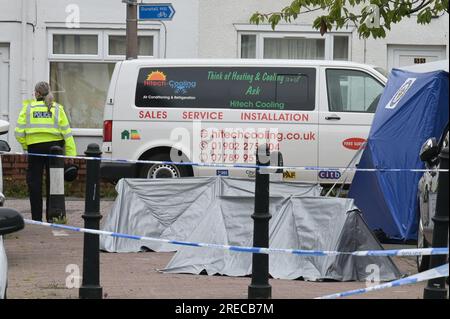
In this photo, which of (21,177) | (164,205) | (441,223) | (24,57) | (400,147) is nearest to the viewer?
(441,223)

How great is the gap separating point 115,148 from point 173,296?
293 inches

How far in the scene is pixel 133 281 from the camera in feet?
31.8

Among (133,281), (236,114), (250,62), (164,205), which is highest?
(250,62)

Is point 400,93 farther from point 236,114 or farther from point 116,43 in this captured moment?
point 116,43

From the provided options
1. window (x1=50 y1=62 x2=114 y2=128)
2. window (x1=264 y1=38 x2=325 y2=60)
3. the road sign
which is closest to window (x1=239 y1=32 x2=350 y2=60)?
window (x1=264 y1=38 x2=325 y2=60)

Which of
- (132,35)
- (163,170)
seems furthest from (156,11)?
(163,170)

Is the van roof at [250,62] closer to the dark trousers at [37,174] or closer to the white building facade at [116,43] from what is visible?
the dark trousers at [37,174]

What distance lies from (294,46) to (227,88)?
5102 millimetres

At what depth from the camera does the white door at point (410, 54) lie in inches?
816

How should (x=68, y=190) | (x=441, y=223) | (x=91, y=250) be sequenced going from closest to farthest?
(x=441, y=223) → (x=91, y=250) → (x=68, y=190)

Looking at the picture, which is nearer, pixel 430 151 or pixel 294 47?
pixel 430 151

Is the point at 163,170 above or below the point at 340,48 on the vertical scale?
below

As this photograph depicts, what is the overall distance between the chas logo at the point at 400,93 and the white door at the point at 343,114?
8.12 ft
